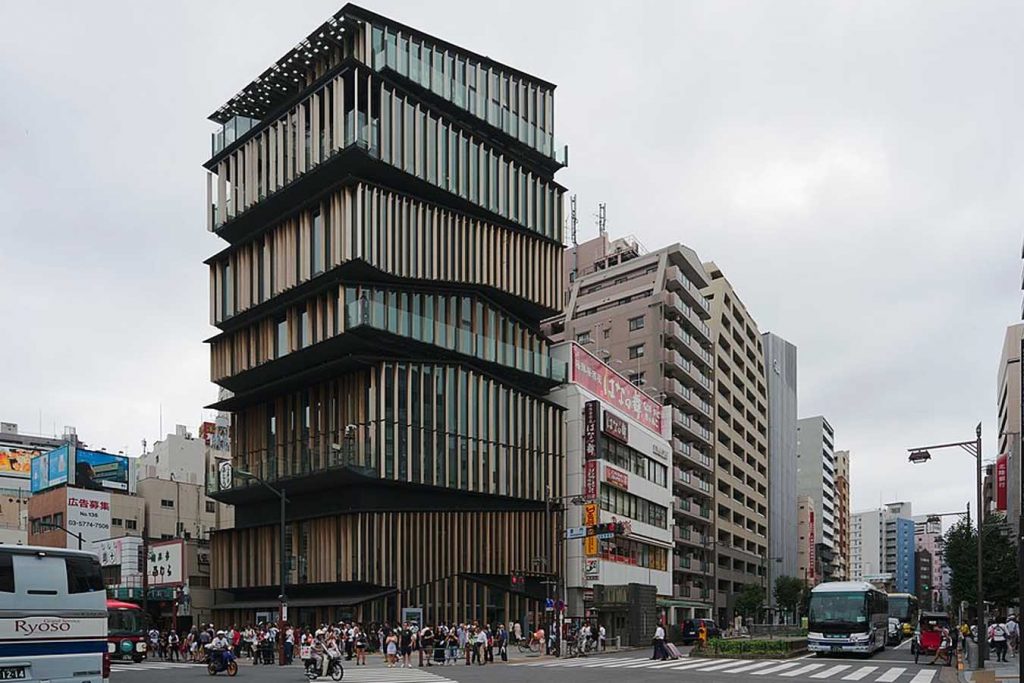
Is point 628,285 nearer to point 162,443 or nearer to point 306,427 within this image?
point 306,427

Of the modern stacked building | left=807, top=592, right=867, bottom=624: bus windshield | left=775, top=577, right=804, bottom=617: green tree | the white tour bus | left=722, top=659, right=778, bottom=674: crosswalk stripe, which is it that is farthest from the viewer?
left=775, top=577, right=804, bottom=617: green tree

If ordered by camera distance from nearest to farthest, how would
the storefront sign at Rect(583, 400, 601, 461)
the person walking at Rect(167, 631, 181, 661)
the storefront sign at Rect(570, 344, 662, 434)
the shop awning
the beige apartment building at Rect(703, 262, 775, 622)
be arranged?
the person walking at Rect(167, 631, 181, 661) → the shop awning → the storefront sign at Rect(583, 400, 601, 461) → the storefront sign at Rect(570, 344, 662, 434) → the beige apartment building at Rect(703, 262, 775, 622)

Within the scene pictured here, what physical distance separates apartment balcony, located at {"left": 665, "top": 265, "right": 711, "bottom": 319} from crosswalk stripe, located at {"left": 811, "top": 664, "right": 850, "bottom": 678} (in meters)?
58.1

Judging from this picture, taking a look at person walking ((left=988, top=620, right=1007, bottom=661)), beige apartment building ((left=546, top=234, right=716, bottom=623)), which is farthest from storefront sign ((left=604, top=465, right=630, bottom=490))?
person walking ((left=988, top=620, right=1007, bottom=661))

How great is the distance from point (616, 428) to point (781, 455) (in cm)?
7122

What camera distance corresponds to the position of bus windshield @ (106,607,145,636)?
45.3 metres

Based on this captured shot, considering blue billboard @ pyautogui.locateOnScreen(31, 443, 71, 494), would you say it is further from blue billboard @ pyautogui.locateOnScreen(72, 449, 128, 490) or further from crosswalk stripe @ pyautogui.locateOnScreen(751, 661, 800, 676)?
crosswalk stripe @ pyautogui.locateOnScreen(751, 661, 800, 676)

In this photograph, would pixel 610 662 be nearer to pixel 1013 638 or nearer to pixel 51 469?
pixel 1013 638

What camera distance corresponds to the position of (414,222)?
187 feet

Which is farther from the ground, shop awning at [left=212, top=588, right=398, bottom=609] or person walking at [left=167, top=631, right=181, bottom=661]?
shop awning at [left=212, top=588, right=398, bottom=609]

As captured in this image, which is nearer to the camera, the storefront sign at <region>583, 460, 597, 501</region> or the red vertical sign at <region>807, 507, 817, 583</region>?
the storefront sign at <region>583, 460, 597, 501</region>

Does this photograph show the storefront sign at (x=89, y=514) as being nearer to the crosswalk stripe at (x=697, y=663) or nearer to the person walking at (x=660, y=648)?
the person walking at (x=660, y=648)

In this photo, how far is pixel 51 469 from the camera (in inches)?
3784

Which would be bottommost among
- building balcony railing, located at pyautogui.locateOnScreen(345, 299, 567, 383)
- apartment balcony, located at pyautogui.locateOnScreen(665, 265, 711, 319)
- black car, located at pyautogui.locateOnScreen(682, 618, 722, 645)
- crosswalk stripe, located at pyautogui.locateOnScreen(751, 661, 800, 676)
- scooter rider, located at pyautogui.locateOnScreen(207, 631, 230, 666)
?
black car, located at pyautogui.locateOnScreen(682, 618, 722, 645)
